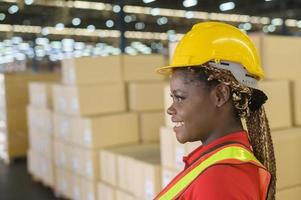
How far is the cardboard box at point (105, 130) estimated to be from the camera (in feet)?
14.9

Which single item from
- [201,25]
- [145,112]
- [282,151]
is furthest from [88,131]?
[201,25]

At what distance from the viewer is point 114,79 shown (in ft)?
16.2

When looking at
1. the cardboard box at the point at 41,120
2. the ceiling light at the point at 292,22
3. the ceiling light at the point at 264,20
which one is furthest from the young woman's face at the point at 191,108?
the ceiling light at the point at 292,22

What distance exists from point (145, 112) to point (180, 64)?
148 inches

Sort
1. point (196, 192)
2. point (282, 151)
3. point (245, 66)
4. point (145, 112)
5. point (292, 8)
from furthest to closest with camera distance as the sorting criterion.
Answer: point (292, 8)
point (145, 112)
point (282, 151)
point (245, 66)
point (196, 192)

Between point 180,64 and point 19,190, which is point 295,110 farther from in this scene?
point 19,190

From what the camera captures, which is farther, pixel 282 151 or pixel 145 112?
pixel 145 112

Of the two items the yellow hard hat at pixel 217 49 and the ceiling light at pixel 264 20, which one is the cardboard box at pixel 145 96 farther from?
the ceiling light at pixel 264 20

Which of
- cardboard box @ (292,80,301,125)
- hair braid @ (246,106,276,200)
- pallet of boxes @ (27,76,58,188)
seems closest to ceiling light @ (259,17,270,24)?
pallet of boxes @ (27,76,58,188)

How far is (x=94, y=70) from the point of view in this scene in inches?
190

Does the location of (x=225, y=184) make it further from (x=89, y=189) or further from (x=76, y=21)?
(x=76, y=21)

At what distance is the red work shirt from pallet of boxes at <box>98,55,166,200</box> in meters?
2.30

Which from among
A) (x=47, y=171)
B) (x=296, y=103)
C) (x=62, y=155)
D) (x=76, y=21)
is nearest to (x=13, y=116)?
(x=47, y=171)

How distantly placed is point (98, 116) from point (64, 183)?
49.3 inches
